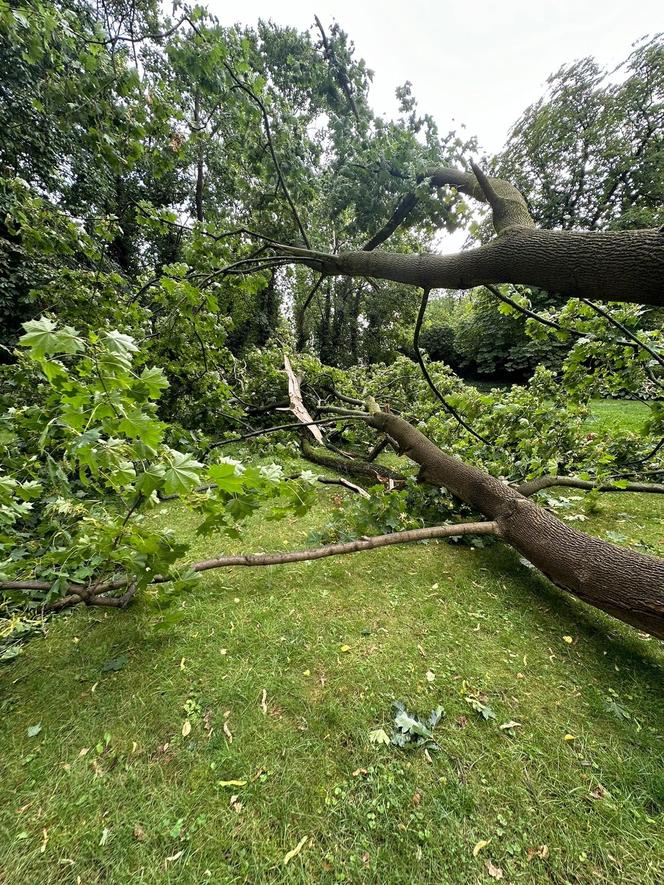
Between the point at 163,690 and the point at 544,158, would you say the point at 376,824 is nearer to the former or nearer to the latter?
the point at 163,690

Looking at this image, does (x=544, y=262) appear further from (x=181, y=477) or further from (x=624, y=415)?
(x=624, y=415)

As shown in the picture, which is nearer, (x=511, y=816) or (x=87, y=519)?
(x=511, y=816)

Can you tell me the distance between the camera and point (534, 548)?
7.01ft

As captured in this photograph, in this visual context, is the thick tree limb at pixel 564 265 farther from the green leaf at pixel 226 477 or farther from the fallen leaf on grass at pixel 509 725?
the fallen leaf on grass at pixel 509 725

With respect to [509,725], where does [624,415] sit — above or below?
above

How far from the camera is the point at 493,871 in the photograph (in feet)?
3.54

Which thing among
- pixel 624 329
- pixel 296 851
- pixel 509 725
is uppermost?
pixel 624 329

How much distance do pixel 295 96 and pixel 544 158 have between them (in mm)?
15441

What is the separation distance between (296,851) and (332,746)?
340 millimetres

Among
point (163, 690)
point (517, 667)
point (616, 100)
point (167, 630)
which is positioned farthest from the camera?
point (616, 100)

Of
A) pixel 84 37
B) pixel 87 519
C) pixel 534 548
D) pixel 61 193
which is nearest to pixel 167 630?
pixel 87 519

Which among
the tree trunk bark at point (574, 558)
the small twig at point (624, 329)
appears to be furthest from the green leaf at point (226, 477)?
the small twig at point (624, 329)

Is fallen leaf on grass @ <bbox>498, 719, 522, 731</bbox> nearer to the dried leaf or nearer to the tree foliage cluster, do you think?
the tree foliage cluster

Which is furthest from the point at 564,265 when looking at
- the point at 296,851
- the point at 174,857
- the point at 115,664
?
the point at 115,664
